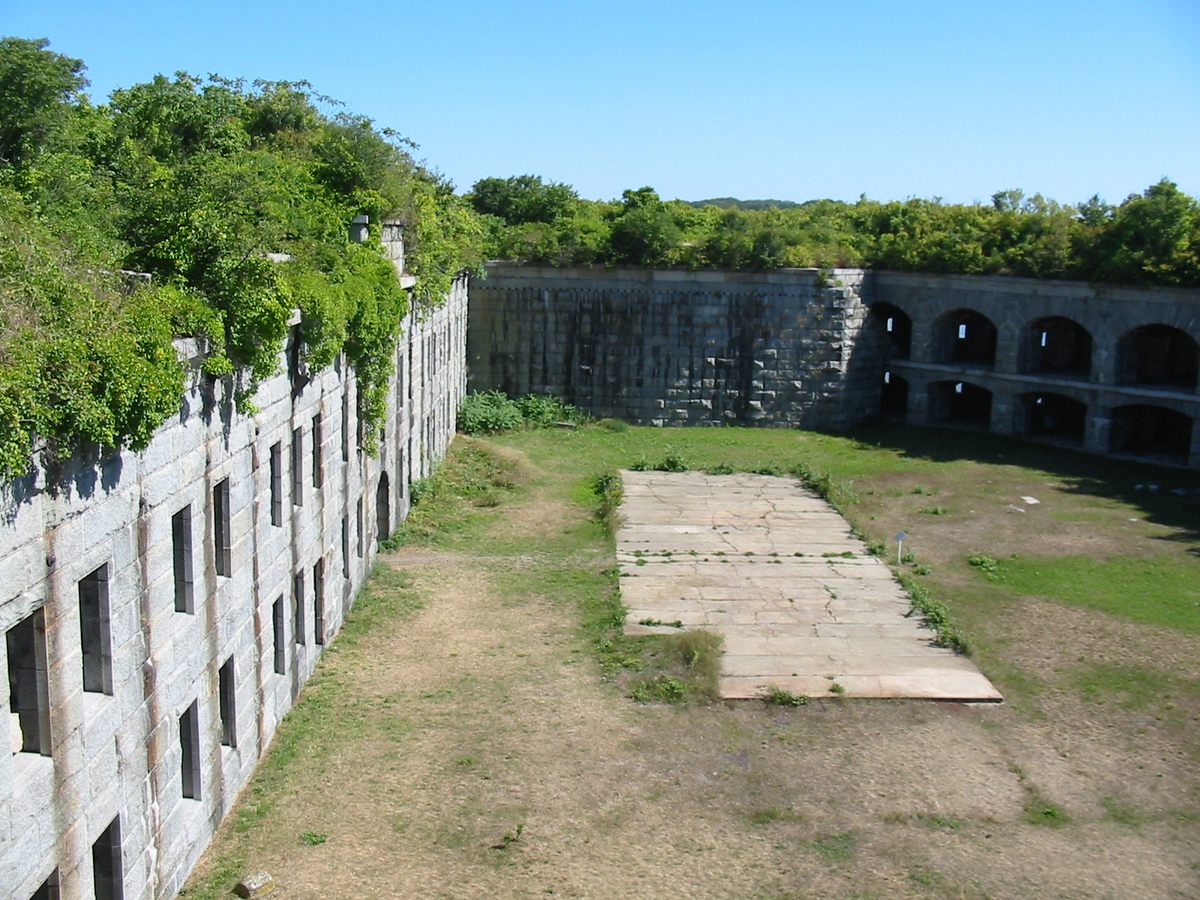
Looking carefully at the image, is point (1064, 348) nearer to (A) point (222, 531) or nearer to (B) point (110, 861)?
(A) point (222, 531)

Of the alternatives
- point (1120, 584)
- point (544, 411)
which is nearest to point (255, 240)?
point (1120, 584)

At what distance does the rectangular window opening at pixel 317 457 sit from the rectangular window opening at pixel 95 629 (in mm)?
7057

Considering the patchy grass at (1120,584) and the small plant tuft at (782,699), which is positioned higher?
the patchy grass at (1120,584)

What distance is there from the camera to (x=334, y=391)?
17.1 metres

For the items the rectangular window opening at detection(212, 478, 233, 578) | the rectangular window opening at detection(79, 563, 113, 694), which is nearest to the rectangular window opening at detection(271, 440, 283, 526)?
the rectangular window opening at detection(212, 478, 233, 578)

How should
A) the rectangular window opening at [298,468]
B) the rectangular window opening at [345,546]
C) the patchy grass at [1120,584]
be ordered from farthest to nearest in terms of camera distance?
the patchy grass at [1120,584] < the rectangular window opening at [345,546] < the rectangular window opening at [298,468]

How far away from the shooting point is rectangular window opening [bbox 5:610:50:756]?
8336mm

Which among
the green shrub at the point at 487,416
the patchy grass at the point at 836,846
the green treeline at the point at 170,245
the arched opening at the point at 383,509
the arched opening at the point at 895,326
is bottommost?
the patchy grass at the point at 836,846

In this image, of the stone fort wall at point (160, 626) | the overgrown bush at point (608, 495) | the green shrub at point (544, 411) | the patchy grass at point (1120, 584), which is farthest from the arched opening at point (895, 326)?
the stone fort wall at point (160, 626)

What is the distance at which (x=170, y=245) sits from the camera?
1221cm

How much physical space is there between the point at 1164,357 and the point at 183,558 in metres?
28.0

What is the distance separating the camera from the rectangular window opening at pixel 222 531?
12312mm

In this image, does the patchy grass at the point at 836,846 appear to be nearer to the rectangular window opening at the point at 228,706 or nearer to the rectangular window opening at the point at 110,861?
the rectangular window opening at the point at 228,706

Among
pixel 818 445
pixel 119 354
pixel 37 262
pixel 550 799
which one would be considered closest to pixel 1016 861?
pixel 550 799
